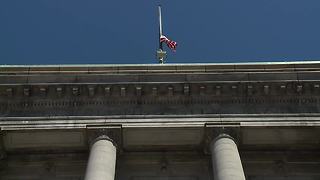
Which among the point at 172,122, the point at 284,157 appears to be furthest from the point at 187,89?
the point at 284,157

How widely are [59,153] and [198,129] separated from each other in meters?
7.54

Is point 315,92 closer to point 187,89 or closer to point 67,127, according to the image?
point 187,89

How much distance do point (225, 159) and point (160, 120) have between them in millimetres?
4329

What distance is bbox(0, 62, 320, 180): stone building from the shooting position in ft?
101

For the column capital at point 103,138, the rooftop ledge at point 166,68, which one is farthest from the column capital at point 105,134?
the rooftop ledge at point 166,68

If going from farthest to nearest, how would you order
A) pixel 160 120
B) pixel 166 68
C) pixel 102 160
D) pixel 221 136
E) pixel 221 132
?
pixel 166 68 → pixel 160 120 → pixel 221 132 → pixel 221 136 → pixel 102 160

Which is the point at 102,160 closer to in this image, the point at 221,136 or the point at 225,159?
the point at 225,159

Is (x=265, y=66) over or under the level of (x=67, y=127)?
over

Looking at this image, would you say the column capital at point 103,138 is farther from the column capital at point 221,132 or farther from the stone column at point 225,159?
the stone column at point 225,159

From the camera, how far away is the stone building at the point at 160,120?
30672mm

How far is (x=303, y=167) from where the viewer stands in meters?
31.2

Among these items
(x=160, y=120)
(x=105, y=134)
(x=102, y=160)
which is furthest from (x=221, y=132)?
(x=102, y=160)

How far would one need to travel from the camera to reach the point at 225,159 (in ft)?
92.6

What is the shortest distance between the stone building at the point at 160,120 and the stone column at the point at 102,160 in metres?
0.73
